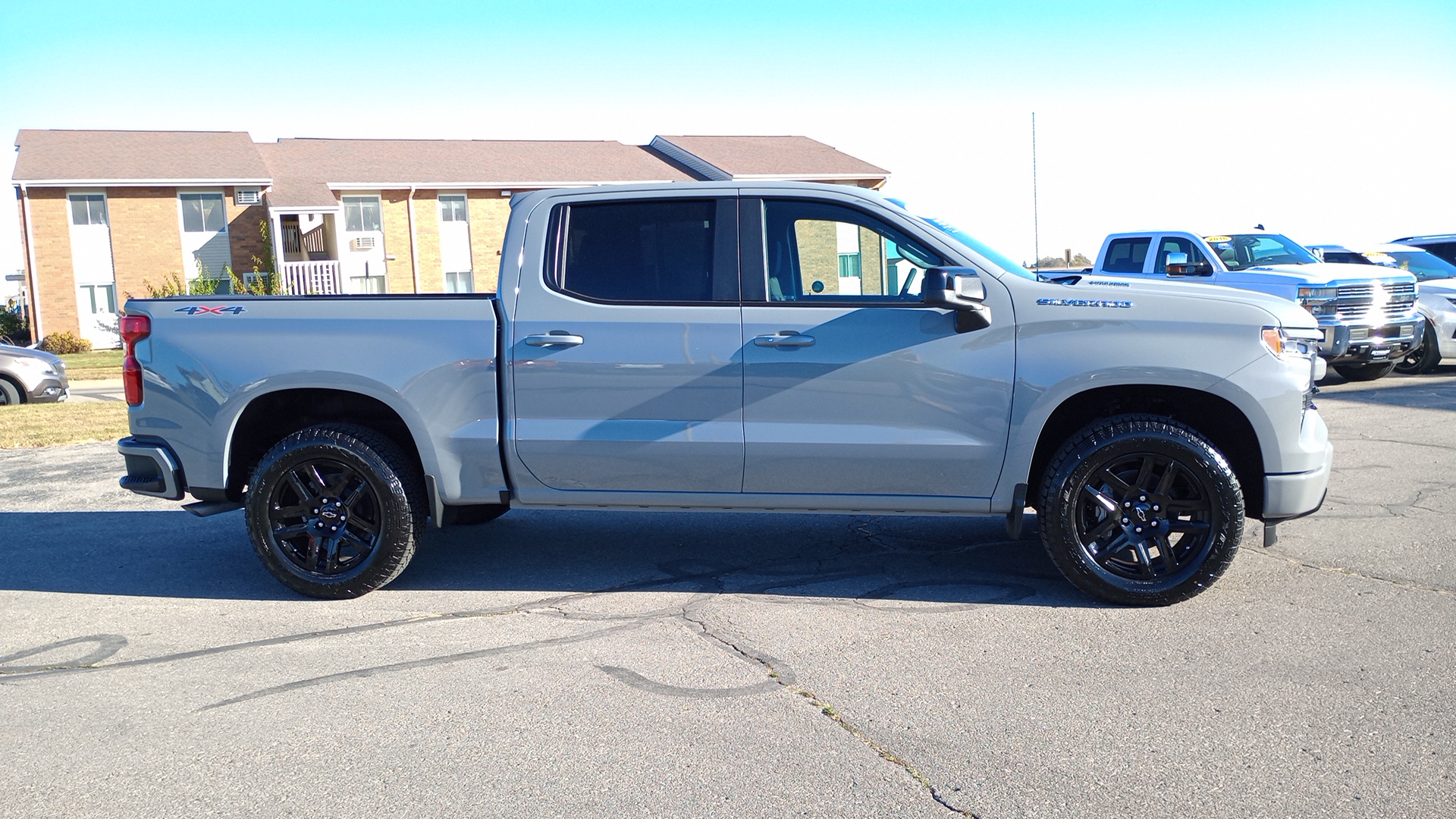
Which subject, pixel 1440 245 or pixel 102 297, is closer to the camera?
pixel 1440 245

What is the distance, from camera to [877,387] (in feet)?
16.9

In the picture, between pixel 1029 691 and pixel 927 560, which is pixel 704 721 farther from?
pixel 927 560

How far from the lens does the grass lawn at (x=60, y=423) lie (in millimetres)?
11992

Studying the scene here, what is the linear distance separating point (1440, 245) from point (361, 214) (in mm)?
31868

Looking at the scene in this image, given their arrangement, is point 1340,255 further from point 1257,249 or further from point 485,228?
point 485,228

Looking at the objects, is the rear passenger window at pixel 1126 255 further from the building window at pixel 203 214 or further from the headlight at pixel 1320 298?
the building window at pixel 203 214

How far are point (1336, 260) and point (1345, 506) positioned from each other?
39.4 ft

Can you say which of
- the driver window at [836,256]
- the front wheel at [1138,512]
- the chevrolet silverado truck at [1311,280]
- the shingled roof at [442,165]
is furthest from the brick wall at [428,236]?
the front wheel at [1138,512]

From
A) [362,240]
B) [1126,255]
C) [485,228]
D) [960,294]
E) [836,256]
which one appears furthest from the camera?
[485,228]

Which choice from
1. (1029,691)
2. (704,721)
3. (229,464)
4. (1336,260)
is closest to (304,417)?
(229,464)

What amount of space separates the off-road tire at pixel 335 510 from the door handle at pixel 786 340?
75.4 inches

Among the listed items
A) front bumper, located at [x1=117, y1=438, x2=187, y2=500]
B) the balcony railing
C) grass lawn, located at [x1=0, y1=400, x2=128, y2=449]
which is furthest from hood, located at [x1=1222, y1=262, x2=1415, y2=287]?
the balcony railing

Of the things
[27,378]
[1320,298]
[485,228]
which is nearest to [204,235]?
[485,228]

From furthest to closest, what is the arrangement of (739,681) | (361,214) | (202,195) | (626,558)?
(361,214) < (202,195) < (626,558) < (739,681)
